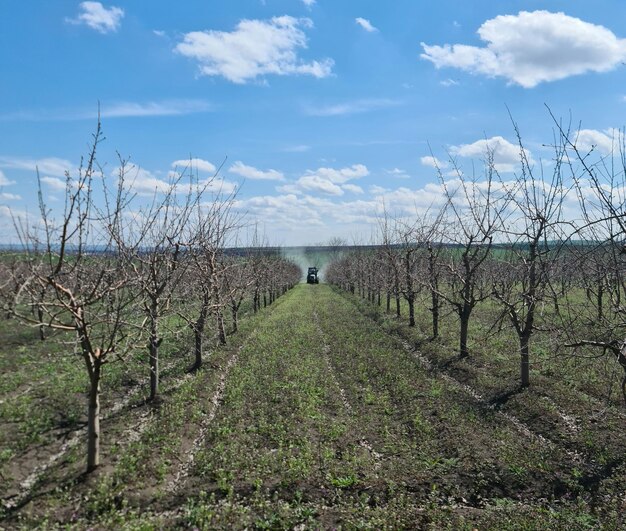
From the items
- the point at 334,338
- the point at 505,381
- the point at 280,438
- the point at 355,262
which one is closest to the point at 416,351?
the point at 334,338

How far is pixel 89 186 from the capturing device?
6742mm

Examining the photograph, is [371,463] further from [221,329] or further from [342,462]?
[221,329]

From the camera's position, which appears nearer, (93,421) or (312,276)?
(93,421)

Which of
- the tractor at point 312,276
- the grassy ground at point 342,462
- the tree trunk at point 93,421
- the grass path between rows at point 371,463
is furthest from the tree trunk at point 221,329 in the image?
the tractor at point 312,276

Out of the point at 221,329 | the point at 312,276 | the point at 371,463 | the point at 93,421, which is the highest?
the point at 93,421

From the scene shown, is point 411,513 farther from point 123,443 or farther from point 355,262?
point 355,262

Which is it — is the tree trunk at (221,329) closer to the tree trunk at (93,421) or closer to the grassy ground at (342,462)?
the grassy ground at (342,462)

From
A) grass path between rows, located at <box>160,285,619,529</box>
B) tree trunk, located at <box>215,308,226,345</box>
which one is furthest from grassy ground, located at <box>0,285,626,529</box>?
A: tree trunk, located at <box>215,308,226,345</box>

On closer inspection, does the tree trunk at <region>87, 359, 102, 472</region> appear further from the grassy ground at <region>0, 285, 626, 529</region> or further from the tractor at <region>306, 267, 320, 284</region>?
the tractor at <region>306, 267, 320, 284</region>

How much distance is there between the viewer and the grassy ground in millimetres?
6500

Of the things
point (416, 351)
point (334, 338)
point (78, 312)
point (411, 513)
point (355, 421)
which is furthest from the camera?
point (334, 338)

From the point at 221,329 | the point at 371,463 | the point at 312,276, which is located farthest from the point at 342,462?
the point at 312,276

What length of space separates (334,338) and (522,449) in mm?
12573

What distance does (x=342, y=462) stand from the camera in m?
8.20
